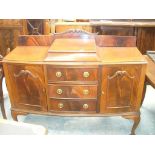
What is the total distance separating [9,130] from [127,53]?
1.19 meters

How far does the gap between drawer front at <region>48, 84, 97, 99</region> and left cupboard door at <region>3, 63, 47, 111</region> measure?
0.08 m

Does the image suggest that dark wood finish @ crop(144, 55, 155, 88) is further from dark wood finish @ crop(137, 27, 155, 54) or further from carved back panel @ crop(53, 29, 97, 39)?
dark wood finish @ crop(137, 27, 155, 54)

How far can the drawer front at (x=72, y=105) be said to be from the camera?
1744 millimetres

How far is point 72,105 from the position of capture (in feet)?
5.77

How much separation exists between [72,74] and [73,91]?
0.16m

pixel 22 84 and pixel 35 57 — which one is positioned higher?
pixel 35 57

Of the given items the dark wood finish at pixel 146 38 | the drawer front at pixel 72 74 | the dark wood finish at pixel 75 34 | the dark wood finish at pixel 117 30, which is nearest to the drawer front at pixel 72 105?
the drawer front at pixel 72 74

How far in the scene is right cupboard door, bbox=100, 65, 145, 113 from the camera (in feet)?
5.20

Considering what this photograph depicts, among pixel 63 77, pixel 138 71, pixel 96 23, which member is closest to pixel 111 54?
pixel 138 71
